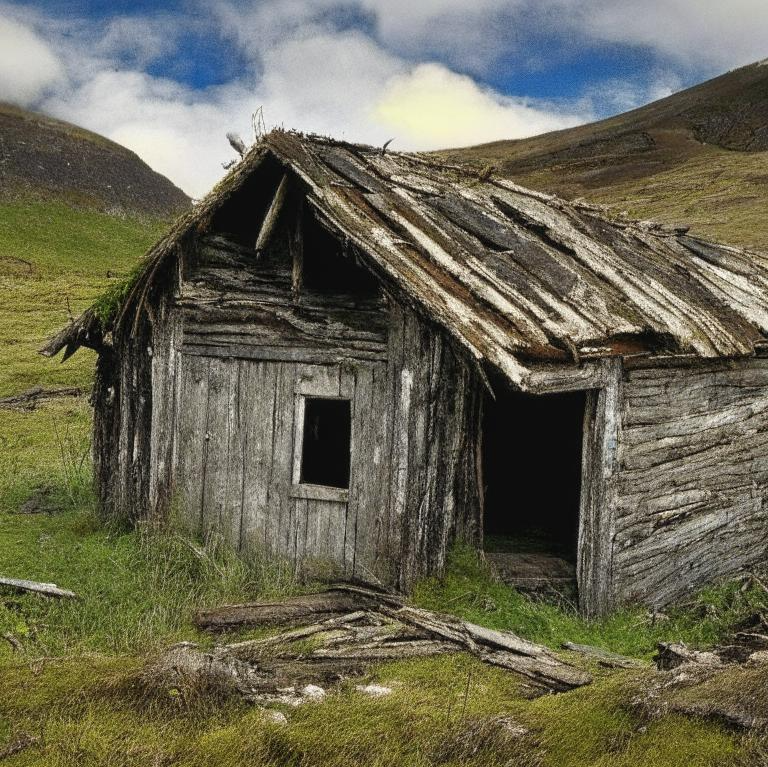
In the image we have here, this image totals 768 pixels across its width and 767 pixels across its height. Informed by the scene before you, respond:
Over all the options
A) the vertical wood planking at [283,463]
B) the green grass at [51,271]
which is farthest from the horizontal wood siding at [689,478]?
the green grass at [51,271]

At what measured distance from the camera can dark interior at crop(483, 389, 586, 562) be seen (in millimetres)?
10461

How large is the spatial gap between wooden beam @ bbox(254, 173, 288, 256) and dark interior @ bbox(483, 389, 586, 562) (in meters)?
4.23

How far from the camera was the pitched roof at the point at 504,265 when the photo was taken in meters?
6.57

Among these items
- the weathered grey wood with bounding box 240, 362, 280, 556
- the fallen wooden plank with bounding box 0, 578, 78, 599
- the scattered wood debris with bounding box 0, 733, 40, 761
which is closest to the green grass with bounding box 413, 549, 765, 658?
the weathered grey wood with bounding box 240, 362, 280, 556

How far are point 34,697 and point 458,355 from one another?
3.84 metres

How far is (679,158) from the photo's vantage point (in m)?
61.9

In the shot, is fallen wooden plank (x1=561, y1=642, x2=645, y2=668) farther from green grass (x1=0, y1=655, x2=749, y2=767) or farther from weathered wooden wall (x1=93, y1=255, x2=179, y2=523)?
weathered wooden wall (x1=93, y1=255, x2=179, y2=523)

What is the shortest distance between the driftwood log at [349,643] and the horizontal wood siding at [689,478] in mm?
2206

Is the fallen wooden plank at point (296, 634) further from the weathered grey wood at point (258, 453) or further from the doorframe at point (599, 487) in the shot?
the doorframe at point (599, 487)

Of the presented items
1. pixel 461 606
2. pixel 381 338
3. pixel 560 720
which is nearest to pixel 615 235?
pixel 381 338

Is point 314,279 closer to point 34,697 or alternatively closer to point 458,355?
point 458,355

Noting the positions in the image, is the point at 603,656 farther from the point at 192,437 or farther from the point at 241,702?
the point at 192,437

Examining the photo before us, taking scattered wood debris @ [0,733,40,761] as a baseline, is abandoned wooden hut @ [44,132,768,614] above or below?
above

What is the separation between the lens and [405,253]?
22.8 feet
